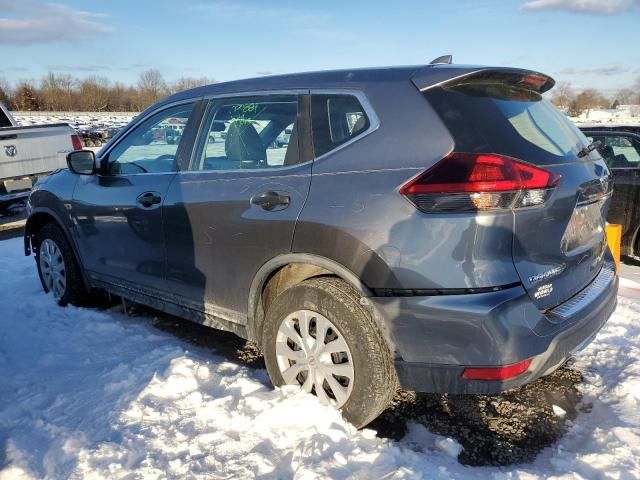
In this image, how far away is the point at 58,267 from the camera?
4766 mm

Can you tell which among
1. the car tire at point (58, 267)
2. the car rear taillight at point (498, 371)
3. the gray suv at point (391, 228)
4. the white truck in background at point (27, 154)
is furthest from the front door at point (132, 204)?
the white truck in background at point (27, 154)

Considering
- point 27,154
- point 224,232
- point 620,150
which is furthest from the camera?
point 27,154

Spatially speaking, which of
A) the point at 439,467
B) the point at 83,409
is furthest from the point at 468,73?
the point at 83,409

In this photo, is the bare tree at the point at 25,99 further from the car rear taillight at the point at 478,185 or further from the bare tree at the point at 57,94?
the car rear taillight at the point at 478,185

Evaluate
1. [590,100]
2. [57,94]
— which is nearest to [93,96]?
[57,94]

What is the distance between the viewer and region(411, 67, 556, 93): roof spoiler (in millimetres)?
2566

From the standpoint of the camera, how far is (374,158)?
2576mm

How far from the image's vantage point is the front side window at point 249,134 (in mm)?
3037

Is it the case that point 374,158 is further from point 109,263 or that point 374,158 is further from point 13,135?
point 13,135

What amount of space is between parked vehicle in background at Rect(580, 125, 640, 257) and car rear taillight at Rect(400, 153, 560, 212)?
4.16 meters

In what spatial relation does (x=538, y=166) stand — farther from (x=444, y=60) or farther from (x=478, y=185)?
(x=444, y=60)

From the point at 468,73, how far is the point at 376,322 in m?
1.27

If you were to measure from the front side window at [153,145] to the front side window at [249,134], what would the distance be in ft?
0.87

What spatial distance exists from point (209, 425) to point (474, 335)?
58.0 inches
